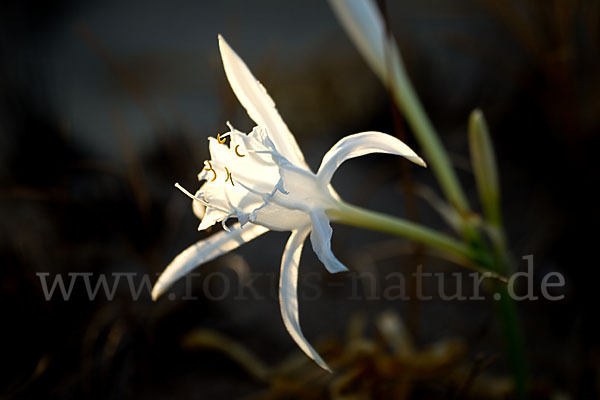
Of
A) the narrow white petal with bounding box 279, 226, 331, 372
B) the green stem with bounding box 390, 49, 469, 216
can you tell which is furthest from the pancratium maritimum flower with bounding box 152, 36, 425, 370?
the green stem with bounding box 390, 49, 469, 216

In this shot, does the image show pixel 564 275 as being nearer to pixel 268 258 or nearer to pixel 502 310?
pixel 502 310

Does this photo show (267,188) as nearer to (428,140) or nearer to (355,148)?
(355,148)

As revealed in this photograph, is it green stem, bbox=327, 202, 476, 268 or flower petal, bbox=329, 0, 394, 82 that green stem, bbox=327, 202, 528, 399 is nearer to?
green stem, bbox=327, 202, 476, 268

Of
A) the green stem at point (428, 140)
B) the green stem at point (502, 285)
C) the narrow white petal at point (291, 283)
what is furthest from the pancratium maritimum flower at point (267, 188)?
the green stem at point (428, 140)

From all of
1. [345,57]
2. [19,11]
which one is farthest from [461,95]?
[19,11]

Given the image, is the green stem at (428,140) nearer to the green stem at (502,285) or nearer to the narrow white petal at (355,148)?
the green stem at (502,285)

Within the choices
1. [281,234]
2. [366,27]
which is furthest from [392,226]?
[281,234]
